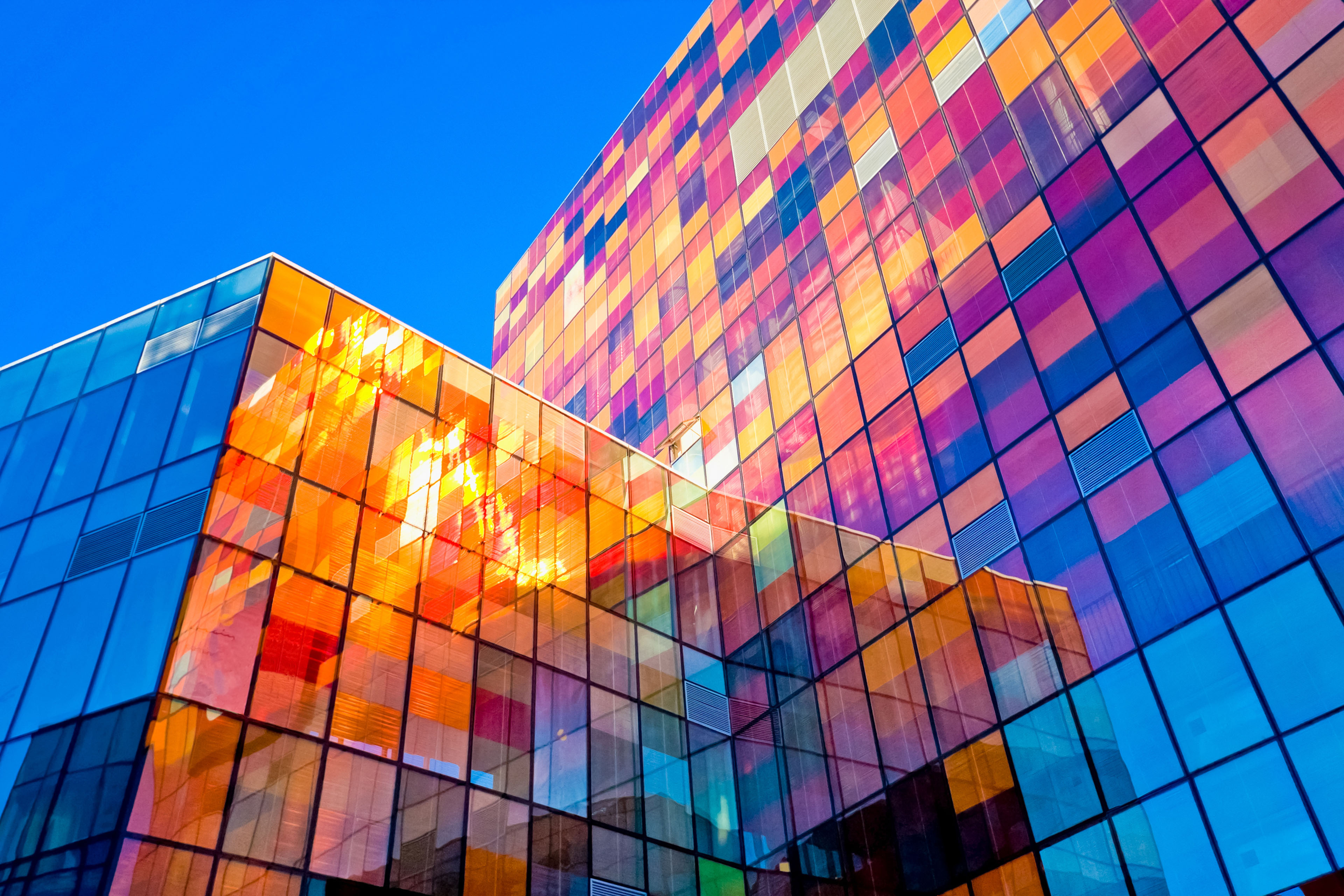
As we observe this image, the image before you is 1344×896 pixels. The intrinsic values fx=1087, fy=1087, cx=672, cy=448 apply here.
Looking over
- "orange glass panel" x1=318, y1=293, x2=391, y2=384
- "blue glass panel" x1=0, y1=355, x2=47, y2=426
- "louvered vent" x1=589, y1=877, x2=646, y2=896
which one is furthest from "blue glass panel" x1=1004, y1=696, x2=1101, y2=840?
"blue glass panel" x1=0, y1=355, x2=47, y2=426

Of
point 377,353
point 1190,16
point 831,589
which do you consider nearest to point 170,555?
point 377,353

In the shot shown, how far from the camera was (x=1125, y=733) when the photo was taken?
72.0ft

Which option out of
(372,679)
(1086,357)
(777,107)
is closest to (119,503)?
(372,679)

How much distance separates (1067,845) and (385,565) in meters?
16.7

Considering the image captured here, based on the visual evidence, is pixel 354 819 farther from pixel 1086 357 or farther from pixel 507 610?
pixel 1086 357

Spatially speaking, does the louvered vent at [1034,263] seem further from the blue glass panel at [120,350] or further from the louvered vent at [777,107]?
the blue glass panel at [120,350]

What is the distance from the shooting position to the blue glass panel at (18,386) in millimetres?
29703

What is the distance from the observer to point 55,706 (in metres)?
22.2

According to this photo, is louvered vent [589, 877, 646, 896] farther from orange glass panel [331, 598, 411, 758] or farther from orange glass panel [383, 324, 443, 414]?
orange glass panel [383, 324, 443, 414]

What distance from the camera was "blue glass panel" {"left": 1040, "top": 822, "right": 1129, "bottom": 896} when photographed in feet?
69.1

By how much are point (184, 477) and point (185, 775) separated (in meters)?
7.29

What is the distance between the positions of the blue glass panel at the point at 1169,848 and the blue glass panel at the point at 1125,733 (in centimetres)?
37

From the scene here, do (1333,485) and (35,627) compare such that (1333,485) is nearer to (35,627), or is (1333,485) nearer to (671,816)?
(671,816)

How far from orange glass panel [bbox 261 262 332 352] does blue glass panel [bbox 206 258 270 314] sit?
0.31 m
